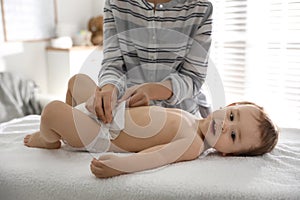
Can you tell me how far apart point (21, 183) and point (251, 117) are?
696 mm

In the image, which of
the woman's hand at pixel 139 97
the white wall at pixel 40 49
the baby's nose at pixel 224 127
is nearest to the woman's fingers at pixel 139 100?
the woman's hand at pixel 139 97

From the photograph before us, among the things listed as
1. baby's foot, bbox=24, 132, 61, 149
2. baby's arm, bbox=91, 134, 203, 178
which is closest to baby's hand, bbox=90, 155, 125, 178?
baby's arm, bbox=91, 134, 203, 178

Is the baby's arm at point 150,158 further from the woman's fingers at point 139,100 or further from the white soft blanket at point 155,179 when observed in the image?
the woman's fingers at point 139,100

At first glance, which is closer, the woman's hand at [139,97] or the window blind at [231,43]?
the woman's hand at [139,97]

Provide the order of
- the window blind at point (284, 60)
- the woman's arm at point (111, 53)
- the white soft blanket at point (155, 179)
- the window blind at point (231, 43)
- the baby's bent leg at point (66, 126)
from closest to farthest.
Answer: the white soft blanket at point (155, 179), the baby's bent leg at point (66, 126), the woman's arm at point (111, 53), the window blind at point (284, 60), the window blind at point (231, 43)

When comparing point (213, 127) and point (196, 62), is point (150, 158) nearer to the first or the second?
point (213, 127)

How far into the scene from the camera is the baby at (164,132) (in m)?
1.00

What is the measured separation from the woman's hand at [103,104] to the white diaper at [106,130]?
0.05 feet

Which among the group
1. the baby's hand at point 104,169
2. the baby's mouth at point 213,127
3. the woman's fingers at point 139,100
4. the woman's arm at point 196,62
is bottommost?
the baby's hand at point 104,169

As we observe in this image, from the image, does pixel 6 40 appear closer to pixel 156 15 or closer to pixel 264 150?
pixel 156 15

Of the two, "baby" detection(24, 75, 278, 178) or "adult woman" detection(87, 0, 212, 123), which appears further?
"adult woman" detection(87, 0, 212, 123)

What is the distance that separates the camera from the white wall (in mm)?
2389

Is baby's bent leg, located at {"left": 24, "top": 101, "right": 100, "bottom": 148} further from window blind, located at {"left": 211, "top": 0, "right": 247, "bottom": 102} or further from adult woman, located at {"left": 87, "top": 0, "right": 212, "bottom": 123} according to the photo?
window blind, located at {"left": 211, "top": 0, "right": 247, "bottom": 102}

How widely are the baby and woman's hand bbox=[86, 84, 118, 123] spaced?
0.02 metres
